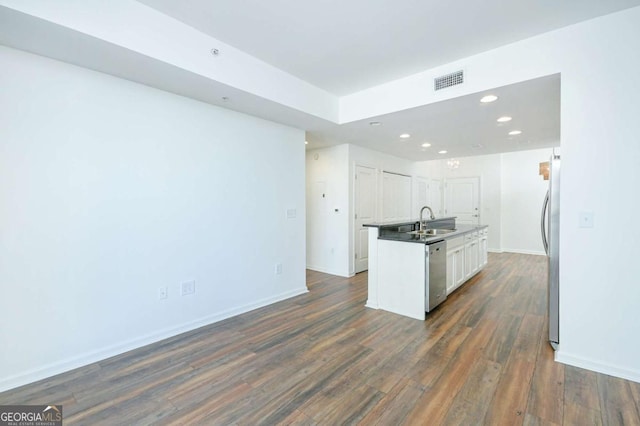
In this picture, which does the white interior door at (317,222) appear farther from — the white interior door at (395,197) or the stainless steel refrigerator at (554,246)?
the stainless steel refrigerator at (554,246)

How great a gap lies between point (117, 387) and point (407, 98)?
3.99 m

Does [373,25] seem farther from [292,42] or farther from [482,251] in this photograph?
[482,251]

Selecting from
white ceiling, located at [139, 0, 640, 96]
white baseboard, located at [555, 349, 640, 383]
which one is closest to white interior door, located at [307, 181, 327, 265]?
white ceiling, located at [139, 0, 640, 96]

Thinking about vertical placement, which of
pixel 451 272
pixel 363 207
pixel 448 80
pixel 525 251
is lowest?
pixel 525 251

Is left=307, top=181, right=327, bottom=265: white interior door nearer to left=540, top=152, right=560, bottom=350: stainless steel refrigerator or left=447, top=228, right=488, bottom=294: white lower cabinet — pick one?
left=447, top=228, right=488, bottom=294: white lower cabinet

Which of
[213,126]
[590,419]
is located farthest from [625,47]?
[213,126]

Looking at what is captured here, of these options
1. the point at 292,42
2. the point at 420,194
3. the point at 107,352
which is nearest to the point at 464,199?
the point at 420,194

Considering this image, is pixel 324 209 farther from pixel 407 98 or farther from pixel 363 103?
pixel 407 98

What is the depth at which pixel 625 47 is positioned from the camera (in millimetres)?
2143

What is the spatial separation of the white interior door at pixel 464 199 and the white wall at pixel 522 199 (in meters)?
0.64

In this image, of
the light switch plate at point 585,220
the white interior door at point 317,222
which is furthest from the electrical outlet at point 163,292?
the light switch plate at point 585,220

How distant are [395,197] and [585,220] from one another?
14.3ft

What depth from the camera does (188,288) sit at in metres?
3.04

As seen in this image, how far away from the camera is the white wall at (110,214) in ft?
6.91
